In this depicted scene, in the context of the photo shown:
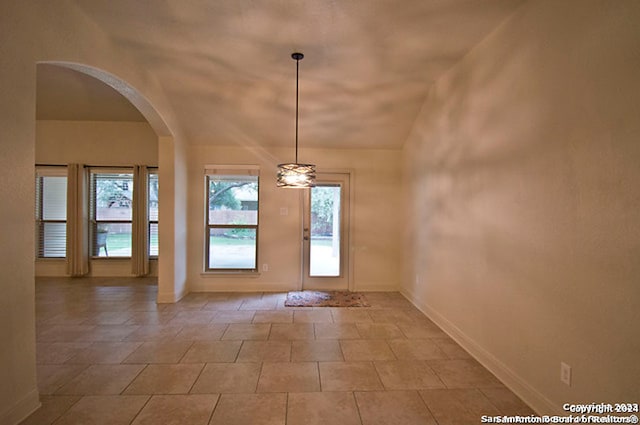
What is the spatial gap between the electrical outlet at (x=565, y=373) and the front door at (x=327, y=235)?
3.49 metres

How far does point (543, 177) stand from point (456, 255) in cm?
139

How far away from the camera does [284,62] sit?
3.34 metres

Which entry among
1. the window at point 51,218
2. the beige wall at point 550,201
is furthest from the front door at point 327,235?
the window at point 51,218

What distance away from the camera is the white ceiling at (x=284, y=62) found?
254 centimetres

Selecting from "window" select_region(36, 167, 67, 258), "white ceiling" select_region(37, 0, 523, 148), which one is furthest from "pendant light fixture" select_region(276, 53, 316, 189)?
"window" select_region(36, 167, 67, 258)

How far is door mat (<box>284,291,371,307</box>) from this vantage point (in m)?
4.45

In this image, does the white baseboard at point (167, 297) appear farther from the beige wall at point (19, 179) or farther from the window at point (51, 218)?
the window at point (51, 218)

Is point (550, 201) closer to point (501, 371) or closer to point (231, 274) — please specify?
point (501, 371)

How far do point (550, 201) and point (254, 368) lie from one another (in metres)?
2.61

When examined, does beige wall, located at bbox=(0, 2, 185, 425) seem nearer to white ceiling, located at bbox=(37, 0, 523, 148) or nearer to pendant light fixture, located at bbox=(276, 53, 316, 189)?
white ceiling, located at bbox=(37, 0, 523, 148)

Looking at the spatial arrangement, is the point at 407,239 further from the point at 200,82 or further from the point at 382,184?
the point at 200,82

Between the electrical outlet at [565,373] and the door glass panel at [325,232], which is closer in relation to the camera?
the electrical outlet at [565,373]

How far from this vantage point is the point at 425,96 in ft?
13.3

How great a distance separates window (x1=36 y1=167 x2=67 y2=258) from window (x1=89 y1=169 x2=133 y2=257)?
59 centimetres
